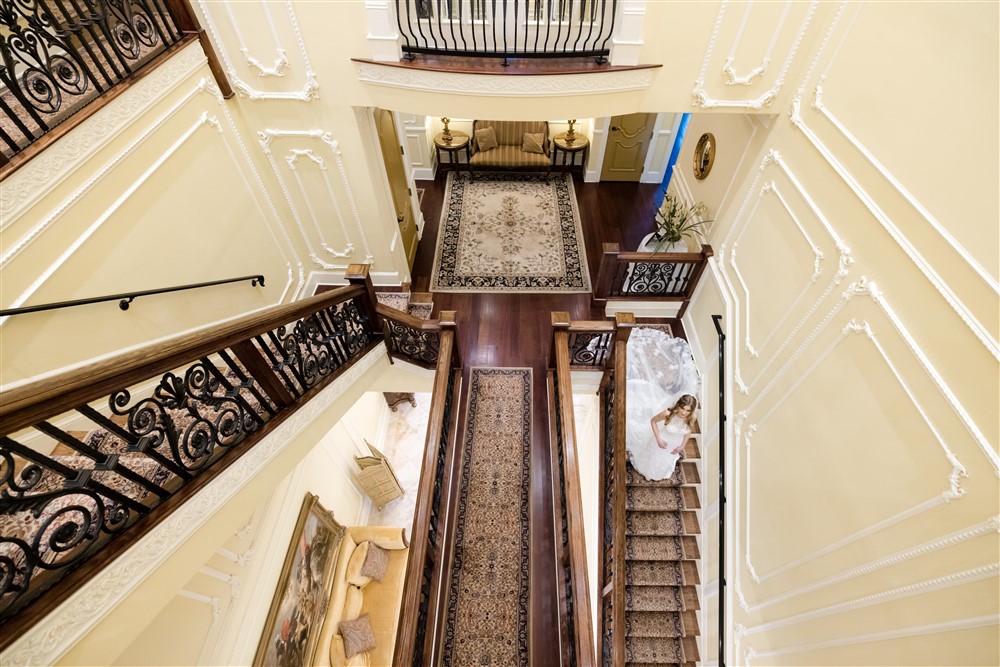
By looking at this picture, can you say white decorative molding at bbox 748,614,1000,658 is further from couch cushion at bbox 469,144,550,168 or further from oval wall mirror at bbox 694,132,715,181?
couch cushion at bbox 469,144,550,168

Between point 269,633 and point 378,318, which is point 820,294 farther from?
point 269,633

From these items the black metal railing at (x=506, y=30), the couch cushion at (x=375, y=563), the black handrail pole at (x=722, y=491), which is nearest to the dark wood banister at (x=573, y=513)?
the black handrail pole at (x=722, y=491)

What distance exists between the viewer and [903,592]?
6.92 ft

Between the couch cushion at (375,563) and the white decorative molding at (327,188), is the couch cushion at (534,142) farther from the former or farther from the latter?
the couch cushion at (375,563)

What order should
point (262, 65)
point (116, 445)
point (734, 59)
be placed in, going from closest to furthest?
point (116, 445), point (734, 59), point (262, 65)

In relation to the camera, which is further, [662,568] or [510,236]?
[510,236]

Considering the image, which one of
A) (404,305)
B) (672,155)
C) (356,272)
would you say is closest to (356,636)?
(404,305)

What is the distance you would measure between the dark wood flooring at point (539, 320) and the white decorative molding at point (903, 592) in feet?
5.30

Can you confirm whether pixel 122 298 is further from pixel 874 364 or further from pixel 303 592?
pixel 874 364

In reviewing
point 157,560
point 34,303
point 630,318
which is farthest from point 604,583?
point 34,303

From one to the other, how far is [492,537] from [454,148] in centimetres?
660

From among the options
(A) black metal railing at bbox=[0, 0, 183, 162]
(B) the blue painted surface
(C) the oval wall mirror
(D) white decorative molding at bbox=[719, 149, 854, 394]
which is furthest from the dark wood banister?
(B) the blue painted surface

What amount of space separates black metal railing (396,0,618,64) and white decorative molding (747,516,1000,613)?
372 cm

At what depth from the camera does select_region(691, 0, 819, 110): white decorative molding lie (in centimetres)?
332
